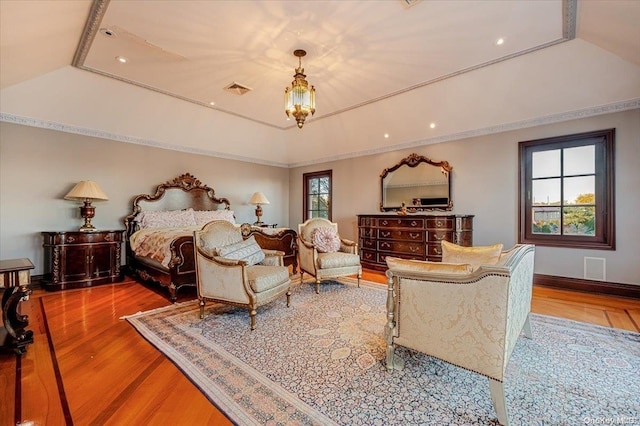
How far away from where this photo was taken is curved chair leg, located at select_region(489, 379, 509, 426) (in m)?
1.58

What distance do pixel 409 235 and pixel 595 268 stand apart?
2595 mm

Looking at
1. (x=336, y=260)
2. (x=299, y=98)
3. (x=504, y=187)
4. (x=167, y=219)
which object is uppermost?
(x=299, y=98)

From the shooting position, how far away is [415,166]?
5.83 metres

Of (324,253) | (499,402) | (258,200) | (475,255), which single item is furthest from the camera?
(258,200)

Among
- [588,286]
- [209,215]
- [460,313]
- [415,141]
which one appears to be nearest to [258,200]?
[209,215]

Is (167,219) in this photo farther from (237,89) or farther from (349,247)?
(349,247)

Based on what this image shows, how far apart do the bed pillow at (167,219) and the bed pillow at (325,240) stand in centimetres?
274

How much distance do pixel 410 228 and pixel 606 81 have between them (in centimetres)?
321

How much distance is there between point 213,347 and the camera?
2508 mm

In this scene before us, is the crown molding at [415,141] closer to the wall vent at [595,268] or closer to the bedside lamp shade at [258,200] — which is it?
the bedside lamp shade at [258,200]

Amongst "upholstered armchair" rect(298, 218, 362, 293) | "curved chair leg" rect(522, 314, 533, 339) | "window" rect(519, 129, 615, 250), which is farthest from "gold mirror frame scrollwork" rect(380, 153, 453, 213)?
"curved chair leg" rect(522, 314, 533, 339)

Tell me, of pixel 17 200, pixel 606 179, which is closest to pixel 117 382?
pixel 17 200

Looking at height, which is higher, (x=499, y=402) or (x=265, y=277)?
(x=265, y=277)

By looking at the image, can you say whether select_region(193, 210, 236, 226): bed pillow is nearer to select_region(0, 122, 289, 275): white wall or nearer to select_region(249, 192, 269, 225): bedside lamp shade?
select_region(249, 192, 269, 225): bedside lamp shade
